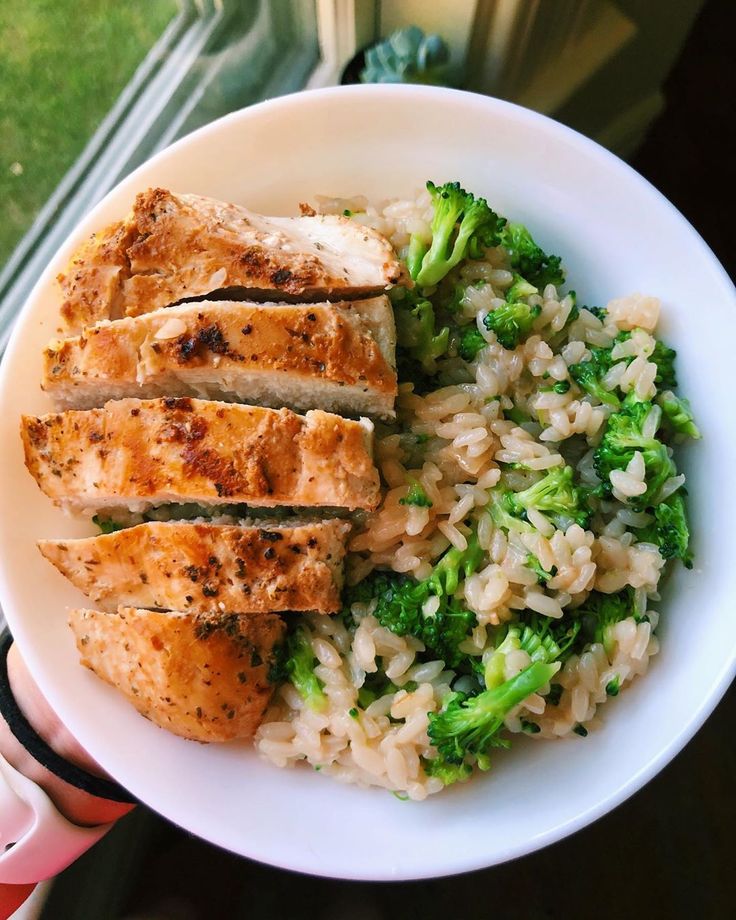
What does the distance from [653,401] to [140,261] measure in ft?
5.28

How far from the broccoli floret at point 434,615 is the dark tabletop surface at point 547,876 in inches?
71.1

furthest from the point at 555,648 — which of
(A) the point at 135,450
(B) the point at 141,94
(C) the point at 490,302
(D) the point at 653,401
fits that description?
(B) the point at 141,94

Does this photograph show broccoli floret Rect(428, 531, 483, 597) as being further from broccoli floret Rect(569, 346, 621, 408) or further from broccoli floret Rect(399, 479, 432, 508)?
broccoli floret Rect(569, 346, 621, 408)

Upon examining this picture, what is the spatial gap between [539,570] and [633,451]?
0.45 meters

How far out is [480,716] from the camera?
226 cm

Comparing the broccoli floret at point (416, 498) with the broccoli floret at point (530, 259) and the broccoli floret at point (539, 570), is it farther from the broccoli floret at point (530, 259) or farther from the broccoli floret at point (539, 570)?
the broccoli floret at point (530, 259)

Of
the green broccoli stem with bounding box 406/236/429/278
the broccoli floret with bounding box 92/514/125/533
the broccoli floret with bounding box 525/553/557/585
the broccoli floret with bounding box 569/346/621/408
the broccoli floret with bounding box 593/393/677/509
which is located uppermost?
the green broccoli stem with bounding box 406/236/429/278

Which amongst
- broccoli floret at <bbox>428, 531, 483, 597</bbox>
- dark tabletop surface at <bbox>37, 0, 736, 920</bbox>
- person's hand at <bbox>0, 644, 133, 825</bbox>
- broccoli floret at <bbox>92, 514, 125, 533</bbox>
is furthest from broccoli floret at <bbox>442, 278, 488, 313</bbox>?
dark tabletop surface at <bbox>37, 0, 736, 920</bbox>

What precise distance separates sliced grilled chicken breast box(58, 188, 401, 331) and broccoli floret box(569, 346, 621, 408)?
0.65 meters

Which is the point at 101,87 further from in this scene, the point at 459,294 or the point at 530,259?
the point at 530,259

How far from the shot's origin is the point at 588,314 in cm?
272

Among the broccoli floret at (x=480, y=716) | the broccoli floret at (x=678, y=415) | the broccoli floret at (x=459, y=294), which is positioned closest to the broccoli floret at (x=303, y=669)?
the broccoli floret at (x=480, y=716)

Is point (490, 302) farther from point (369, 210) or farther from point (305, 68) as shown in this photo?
point (305, 68)

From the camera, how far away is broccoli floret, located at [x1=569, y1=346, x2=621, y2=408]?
259cm
